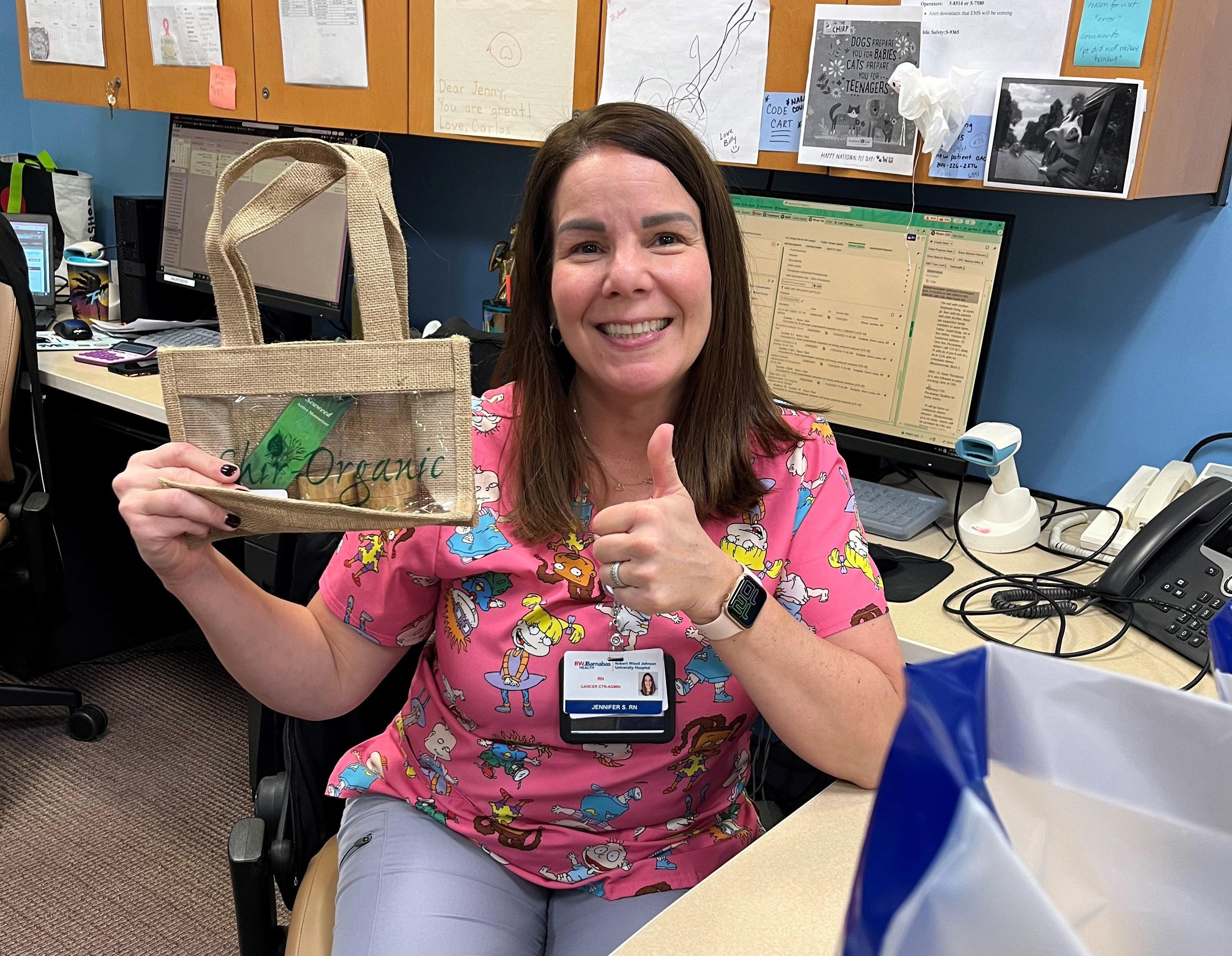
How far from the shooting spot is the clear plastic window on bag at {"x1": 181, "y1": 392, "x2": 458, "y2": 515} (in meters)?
0.84

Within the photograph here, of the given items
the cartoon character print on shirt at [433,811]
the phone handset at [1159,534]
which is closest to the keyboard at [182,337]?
the cartoon character print on shirt at [433,811]

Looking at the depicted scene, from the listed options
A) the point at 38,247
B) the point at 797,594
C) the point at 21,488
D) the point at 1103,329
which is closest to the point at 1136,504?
the point at 1103,329

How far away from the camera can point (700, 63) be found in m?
1.56

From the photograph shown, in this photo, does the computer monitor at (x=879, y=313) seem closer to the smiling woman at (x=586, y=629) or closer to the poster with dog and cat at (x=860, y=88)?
the poster with dog and cat at (x=860, y=88)

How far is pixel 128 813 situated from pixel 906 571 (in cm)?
169

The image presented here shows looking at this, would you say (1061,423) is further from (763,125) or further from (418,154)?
(418,154)

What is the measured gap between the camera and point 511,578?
1.07 meters

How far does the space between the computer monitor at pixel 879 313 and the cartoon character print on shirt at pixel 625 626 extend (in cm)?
69

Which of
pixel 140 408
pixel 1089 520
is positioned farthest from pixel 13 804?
pixel 1089 520

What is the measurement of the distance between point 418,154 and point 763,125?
3.73ft

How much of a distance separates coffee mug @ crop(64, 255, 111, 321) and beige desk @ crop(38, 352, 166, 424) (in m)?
0.48

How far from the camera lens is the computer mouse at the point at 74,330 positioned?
8.09 ft

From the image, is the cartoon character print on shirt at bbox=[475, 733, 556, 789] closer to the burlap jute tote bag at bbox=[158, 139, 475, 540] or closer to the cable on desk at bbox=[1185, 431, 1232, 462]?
the burlap jute tote bag at bbox=[158, 139, 475, 540]

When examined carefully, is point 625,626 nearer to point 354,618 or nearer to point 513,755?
point 513,755
